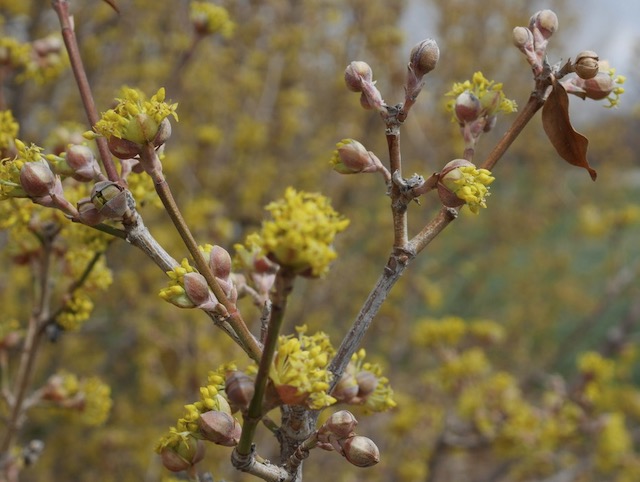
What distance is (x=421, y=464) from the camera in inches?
155

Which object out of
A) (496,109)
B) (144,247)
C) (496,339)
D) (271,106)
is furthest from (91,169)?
(271,106)

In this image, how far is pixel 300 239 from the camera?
79cm

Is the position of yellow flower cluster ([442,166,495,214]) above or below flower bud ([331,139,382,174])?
below

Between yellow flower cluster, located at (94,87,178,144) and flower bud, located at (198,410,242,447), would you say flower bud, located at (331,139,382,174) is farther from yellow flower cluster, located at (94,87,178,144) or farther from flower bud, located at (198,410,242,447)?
flower bud, located at (198,410,242,447)

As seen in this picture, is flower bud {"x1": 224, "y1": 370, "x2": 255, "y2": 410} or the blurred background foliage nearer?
flower bud {"x1": 224, "y1": 370, "x2": 255, "y2": 410}

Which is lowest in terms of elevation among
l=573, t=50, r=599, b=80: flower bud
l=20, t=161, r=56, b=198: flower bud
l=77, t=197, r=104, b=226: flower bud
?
l=77, t=197, r=104, b=226: flower bud

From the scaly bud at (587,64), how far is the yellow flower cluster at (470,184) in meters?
0.27

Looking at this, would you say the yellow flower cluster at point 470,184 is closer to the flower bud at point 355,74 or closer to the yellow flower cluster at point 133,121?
the flower bud at point 355,74

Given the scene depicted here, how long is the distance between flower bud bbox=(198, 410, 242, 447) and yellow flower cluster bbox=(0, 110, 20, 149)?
2.68ft

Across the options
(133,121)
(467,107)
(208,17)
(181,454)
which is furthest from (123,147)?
(208,17)

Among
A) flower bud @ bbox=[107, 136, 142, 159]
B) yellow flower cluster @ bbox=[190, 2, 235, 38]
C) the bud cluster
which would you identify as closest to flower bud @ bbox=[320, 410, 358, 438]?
the bud cluster

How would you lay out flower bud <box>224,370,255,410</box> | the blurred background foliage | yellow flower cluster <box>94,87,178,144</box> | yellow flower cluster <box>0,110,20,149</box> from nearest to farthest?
1. flower bud <box>224,370,255,410</box>
2. yellow flower cluster <box>94,87,178,144</box>
3. yellow flower cluster <box>0,110,20,149</box>
4. the blurred background foliage

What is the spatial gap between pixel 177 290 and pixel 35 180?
30 centimetres

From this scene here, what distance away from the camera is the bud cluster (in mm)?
1055
